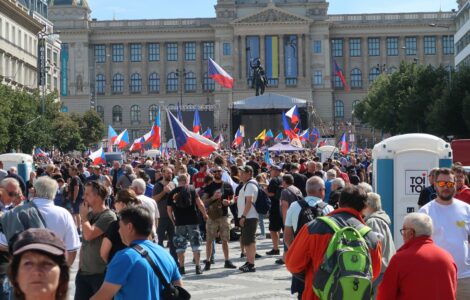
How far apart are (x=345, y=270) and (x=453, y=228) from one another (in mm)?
2634

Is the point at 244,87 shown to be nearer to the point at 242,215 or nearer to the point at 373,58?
the point at 373,58

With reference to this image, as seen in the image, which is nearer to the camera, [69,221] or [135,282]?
[135,282]

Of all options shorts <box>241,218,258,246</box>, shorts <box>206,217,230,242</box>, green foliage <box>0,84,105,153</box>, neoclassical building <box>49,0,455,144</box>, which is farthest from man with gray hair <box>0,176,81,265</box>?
neoclassical building <box>49,0,455,144</box>

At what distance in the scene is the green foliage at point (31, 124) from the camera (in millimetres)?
52706

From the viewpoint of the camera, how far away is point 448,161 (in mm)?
16062

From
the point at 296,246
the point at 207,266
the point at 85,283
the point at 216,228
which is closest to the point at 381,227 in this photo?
the point at 296,246

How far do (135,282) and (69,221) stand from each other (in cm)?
277

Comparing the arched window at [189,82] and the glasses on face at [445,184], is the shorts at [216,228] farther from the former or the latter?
the arched window at [189,82]

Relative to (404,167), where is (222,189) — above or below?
below

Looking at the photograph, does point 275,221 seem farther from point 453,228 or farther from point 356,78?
point 356,78

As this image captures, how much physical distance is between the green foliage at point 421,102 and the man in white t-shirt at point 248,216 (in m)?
43.1

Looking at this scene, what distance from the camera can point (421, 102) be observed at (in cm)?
7394

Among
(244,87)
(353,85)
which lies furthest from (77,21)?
(353,85)

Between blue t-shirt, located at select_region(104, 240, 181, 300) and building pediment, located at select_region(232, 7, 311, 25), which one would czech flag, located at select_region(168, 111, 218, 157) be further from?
building pediment, located at select_region(232, 7, 311, 25)
